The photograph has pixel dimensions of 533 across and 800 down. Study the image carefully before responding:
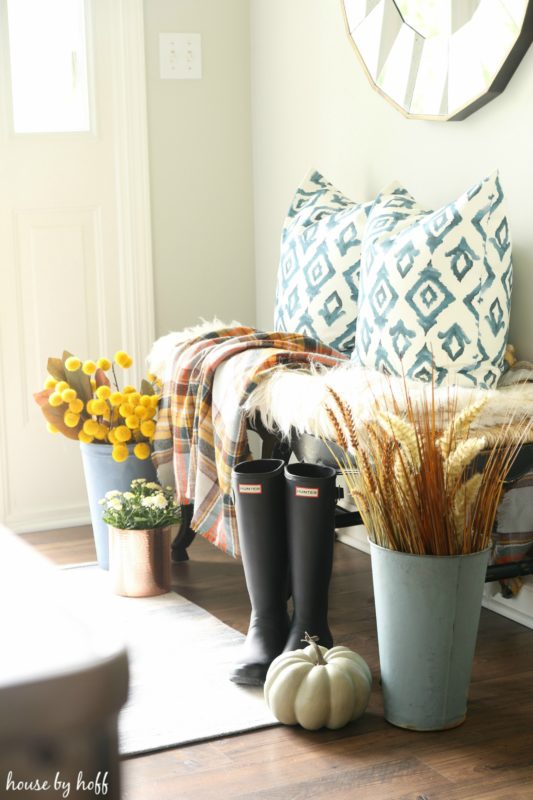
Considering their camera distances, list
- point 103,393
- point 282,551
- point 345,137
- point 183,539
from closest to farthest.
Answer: point 282,551
point 103,393
point 183,539
point 345,137

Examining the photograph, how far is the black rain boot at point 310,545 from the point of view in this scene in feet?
6.13

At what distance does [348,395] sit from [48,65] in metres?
1.78

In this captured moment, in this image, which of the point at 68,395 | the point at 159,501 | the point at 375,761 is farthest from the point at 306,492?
the point at 68,395

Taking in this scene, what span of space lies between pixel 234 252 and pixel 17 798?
2.93 meters

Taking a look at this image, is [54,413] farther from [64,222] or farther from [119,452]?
[64,222]

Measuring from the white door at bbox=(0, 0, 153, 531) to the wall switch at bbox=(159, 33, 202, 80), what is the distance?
8cm

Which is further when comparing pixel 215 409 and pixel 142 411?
pixel 142 411

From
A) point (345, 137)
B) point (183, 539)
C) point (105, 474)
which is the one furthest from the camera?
point (345, 137)

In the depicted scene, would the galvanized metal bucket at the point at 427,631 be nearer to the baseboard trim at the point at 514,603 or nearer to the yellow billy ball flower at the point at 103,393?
the baseboard trim at the point at 514,603

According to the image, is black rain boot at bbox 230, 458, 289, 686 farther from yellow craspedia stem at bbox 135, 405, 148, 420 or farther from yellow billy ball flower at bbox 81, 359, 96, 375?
yellow billy ball flower at bbox 81, 359, 96, 375

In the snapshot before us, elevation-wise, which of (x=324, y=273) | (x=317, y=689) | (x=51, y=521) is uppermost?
(x=324, y=273)

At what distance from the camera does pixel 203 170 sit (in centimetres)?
329

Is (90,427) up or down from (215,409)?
down

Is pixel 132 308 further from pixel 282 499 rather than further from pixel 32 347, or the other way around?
pixel 282 499
